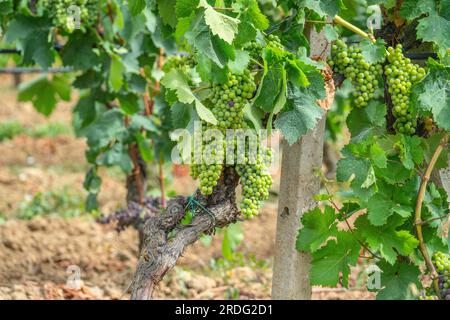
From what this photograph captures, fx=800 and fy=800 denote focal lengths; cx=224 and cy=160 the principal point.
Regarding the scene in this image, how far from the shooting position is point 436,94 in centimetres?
300

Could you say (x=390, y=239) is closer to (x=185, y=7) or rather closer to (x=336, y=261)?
(x=336, y=261)

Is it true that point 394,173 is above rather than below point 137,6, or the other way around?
below

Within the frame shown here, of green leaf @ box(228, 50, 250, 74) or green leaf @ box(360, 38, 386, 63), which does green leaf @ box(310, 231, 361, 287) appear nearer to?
green leaf @ box(360, 38, 386, 63)

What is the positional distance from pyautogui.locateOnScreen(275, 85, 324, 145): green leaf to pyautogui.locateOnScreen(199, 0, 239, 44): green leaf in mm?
373

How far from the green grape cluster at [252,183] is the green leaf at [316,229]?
343mm

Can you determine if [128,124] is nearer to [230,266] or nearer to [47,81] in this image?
[47,81]

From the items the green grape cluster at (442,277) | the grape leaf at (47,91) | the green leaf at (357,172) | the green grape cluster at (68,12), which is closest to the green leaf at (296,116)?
the green leaf at (357,172)

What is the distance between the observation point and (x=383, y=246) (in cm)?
303

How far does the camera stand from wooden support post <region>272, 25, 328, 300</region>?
335cm

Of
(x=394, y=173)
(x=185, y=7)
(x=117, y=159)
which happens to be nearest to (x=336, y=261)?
(x=394, y=173)

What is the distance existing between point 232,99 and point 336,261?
0.79 meters

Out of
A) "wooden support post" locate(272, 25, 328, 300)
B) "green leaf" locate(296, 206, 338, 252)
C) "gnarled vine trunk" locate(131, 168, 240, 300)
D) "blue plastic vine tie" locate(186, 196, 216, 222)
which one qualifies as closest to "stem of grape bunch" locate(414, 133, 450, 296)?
"green leaf" locate(296, 206, 338, 252)

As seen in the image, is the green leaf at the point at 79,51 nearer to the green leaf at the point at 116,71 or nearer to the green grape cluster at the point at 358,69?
the green leaf at the point at 116,71
